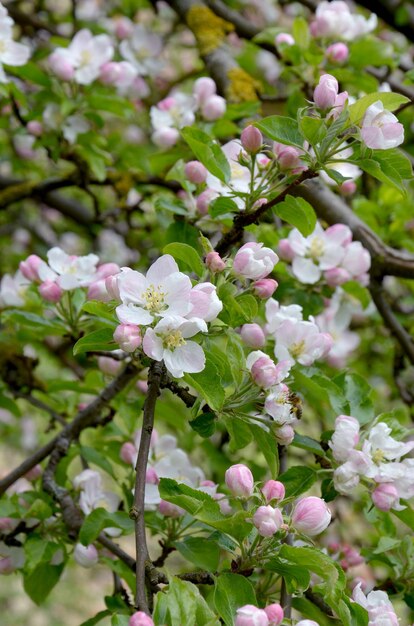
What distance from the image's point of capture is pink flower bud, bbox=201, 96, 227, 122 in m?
1.83

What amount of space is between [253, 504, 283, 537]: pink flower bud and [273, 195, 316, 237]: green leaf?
458 millimetres

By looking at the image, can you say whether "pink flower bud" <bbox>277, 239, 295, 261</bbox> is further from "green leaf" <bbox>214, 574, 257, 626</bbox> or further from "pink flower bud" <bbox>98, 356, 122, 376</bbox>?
"green leaf" <bbox>214, 574, 257, 626</bbox>

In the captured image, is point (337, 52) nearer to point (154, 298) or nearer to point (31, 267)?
point (31, 267)

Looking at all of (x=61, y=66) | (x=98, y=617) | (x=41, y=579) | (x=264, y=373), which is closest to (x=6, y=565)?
(x=41, y=579)

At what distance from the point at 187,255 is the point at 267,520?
36cm

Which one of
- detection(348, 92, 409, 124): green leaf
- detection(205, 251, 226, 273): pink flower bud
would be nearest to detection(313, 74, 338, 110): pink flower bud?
detection(348, 92, 409, 124): green leaf

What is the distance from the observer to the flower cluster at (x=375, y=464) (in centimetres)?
120

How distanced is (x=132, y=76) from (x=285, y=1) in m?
0.94

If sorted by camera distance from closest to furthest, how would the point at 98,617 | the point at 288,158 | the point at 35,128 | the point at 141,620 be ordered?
the point at 141,620 → the point at 288,158 → the point at 98,617 → the point at 35,128

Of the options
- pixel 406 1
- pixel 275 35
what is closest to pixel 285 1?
pixel 406 1

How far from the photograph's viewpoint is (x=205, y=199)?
143 cm

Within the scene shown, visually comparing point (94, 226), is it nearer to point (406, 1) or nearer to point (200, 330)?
point (406, 1)

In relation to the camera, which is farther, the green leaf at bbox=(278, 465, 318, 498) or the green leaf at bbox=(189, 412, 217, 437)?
the green leaf at bbox=(278, 465, 318, 498)

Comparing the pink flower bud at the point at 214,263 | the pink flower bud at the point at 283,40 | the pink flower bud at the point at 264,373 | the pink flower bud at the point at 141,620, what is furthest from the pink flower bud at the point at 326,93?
the pink flower bud at the point at 283,40
